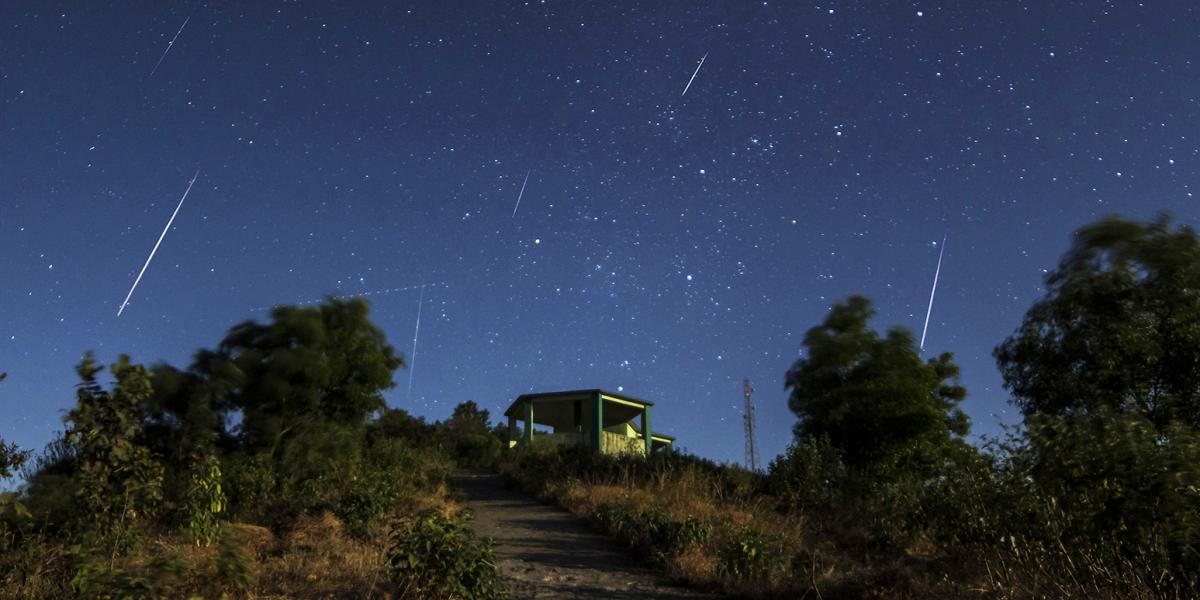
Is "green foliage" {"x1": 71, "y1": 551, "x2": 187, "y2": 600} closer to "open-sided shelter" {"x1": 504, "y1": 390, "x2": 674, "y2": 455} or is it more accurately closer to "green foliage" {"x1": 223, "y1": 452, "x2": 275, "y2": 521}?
"green foliage" {"x1": 223, "y1": 452, "x2": 275, "y2": 521}

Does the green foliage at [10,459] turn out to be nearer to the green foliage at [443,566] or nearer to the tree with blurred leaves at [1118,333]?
the green foliage at [443,566]

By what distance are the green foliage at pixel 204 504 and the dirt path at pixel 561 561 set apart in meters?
3.29

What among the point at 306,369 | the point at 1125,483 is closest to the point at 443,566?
the point at 1125,483

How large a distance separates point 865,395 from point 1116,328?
6.51 meters

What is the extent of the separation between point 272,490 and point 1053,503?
37.4 feet

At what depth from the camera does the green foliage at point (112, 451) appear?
6754 millimetres

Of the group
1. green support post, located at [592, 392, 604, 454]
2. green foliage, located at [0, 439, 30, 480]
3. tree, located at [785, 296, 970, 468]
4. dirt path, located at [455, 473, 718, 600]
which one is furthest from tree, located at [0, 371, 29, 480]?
green support post, located at [592, 392, 604, 454]

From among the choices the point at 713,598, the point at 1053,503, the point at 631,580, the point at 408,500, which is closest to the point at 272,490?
the point at 408,500

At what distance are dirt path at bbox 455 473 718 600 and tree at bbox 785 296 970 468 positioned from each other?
11.2m

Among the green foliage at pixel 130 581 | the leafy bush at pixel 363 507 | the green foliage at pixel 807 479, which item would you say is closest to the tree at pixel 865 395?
the green foliage at pixel 807 479

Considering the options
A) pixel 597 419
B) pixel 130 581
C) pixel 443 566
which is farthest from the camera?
pixel 597 419

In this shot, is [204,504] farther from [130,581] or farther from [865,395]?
[865,395]

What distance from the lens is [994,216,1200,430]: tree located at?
61.2ft

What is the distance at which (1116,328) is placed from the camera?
19656 mm
